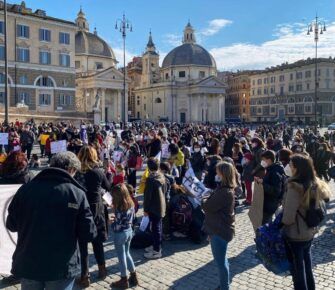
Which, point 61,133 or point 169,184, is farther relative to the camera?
point 61,133

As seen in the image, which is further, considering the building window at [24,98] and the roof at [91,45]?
the roof at [91,45]

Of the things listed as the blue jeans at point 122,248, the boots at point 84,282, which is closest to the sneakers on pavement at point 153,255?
the blue jeans at point 122,248

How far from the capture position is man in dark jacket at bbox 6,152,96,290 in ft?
11.0

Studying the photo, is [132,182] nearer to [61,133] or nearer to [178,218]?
[178,218]

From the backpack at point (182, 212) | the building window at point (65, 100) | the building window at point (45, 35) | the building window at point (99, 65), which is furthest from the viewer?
the building window at point (99, 65)

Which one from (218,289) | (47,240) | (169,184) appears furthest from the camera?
(169,184)

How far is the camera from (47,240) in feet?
11.1

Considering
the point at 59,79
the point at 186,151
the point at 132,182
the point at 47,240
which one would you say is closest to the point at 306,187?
the point at 47,240

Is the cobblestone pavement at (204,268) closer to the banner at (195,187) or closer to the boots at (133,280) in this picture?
the boots at (133,280)

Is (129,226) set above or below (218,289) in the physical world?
above

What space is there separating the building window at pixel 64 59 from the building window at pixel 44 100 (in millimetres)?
4794

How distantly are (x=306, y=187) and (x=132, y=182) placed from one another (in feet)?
27.1

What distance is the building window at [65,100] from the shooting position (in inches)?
2173

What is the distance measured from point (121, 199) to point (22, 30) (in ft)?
163
